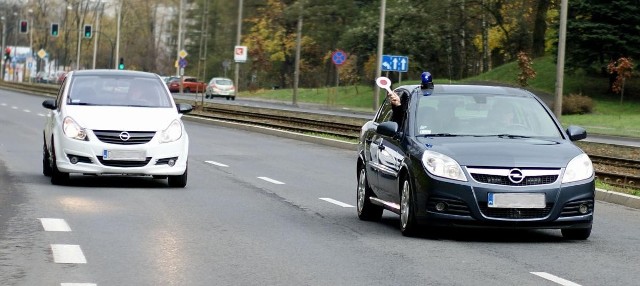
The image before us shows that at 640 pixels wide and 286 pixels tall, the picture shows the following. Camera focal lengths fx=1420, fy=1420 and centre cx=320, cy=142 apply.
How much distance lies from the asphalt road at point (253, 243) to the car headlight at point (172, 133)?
25.9 inches

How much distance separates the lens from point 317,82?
113875mm

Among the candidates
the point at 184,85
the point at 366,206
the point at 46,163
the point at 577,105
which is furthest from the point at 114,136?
the point at 184,85

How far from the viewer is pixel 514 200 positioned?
11977 mm

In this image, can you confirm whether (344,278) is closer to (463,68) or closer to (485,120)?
(485,120)

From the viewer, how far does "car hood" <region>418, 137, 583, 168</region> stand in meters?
12.1

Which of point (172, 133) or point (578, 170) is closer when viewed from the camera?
point (578, 170)

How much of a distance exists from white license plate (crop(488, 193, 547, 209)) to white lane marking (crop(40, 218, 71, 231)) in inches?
146

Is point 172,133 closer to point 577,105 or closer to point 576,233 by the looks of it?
point 576,233

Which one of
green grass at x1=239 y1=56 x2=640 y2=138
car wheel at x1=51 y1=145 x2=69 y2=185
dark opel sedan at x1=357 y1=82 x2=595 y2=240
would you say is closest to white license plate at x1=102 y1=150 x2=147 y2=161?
car wheel at x1=51 y1=145 x2=69 y2=185

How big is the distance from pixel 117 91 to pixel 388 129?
6788 mm

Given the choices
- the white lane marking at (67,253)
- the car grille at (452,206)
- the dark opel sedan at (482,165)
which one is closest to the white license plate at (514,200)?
the dark opel sedan at (482,165)

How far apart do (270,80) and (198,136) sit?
85823mm

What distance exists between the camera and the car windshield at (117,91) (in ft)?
61.8

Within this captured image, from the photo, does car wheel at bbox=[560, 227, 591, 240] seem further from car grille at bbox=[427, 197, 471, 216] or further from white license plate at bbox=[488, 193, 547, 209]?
car grille at bbox=[427, 197, 471, 216]
